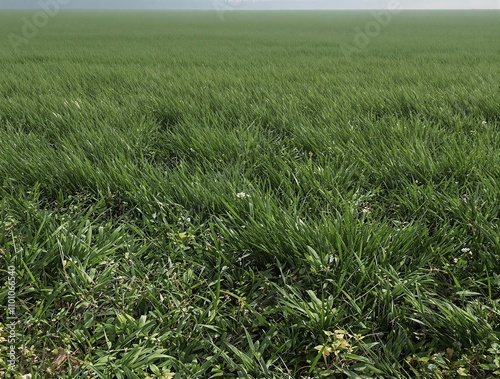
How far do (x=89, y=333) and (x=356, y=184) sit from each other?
154cm

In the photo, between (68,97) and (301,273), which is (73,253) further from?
(68,97)

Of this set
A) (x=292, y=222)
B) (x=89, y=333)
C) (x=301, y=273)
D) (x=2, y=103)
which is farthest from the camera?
(x=2, y=103)

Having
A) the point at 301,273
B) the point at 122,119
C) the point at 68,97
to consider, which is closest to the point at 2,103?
the point at 68,97

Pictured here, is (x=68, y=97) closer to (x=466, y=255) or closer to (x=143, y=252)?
(x=143, y=252)

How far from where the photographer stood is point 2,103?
391 cm

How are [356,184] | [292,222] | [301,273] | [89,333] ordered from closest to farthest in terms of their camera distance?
[89,333], [301,273], [292,222], [356,184]

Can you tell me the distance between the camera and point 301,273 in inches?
58.7

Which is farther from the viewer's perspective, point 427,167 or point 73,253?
point 427,167

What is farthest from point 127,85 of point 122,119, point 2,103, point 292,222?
point 292,222

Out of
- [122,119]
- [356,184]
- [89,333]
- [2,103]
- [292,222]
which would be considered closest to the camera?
[89,333]

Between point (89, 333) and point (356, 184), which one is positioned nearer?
point (89, 333)

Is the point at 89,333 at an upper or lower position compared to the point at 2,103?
lower

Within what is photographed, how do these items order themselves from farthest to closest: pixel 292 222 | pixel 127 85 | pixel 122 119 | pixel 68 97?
pixel 127 85
pixel 68 97
pixel 122 119
pixel 292 222

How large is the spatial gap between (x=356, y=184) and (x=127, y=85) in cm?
380
